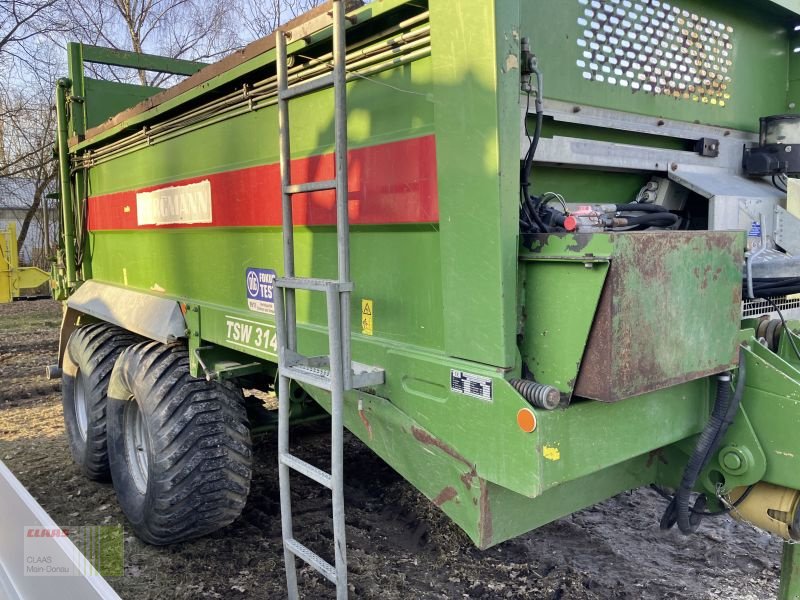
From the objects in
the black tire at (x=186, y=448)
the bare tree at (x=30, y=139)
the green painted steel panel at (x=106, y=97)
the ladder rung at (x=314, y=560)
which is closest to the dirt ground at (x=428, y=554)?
the black tire at (x=186, y=448)

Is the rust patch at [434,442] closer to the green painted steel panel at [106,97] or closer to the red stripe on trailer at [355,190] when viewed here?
the red stripe on trailer at [355,190]

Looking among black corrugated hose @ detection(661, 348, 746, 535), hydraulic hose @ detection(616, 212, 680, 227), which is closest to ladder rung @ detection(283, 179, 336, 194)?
hydraulic hose @ detection(616, 212, 680, 227)

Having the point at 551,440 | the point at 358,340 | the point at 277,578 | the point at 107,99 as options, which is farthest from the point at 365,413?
the point at 107,99

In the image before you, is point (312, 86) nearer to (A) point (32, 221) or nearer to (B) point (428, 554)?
(B) point (428, 554)

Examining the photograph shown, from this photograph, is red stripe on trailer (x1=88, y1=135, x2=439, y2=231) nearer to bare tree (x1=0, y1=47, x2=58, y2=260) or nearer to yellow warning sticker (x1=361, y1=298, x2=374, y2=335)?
yellow warning sticker (x1=361, y1=298, x2=374, y2=335)

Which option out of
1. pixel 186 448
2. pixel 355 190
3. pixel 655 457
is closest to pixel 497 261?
pixel 355 190

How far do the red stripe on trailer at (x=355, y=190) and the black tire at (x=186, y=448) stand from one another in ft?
2.50

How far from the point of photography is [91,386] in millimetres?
4004

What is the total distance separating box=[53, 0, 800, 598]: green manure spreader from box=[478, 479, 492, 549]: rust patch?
1 centimetres

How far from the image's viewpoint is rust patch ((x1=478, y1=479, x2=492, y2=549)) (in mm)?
1854

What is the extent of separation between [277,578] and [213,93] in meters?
2.24

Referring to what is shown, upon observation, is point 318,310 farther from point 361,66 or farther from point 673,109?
point 673,109

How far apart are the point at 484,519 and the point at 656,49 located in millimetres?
1783

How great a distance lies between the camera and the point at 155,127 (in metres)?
3.45
